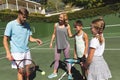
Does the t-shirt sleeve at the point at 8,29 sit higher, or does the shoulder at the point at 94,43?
the t-shirt sleeve at the point at 8,29

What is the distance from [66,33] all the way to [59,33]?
20cm

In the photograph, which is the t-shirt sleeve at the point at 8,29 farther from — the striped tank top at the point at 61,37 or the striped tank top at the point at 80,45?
the striped tank top at the point at 61,37

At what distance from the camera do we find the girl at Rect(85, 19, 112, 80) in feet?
15.5

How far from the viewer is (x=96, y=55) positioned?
492cm

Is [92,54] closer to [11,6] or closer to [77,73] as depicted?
[77,73]

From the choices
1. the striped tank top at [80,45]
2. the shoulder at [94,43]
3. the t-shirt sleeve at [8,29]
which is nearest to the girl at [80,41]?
the striped tank top at [80,45]

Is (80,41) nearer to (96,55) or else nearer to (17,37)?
(17,37)

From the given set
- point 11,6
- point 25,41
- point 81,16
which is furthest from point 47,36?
point 11,6

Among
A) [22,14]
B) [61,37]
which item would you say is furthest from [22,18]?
[61,37]

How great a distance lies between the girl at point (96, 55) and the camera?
4.73m

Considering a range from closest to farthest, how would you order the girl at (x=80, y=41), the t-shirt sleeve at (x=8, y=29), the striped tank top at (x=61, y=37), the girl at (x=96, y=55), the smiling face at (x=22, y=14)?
the girl at (x=96, y=55), the smiling face at (x=22, y=14), the t-shirt sleeve at (x=8, y=29), the girl at (x=80, y=41), the striped tank top at (x=61, y=37)

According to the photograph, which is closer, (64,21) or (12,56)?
(12,56)

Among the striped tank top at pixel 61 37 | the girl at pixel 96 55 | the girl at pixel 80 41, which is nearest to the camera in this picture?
the girl at pixel 96 55

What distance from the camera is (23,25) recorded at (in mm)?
6023
